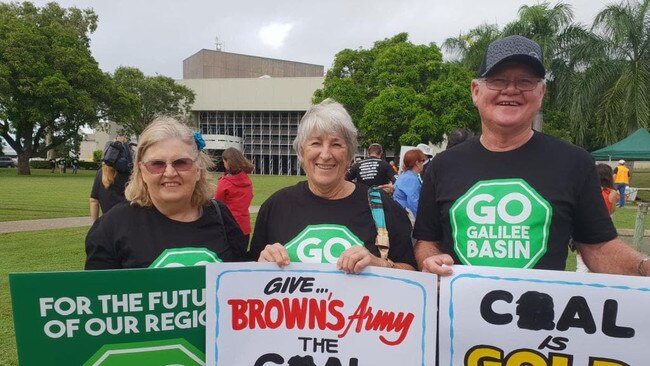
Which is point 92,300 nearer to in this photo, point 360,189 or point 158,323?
point 158,323

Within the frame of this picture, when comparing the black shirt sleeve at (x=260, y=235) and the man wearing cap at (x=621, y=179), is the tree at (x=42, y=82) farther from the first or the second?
the black shirt sleeve at (x=260, y=235)

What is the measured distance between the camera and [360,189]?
256 cm

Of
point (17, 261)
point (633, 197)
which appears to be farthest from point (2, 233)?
point (633, 197)

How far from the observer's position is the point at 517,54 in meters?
2.14

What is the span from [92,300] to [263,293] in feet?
2.19

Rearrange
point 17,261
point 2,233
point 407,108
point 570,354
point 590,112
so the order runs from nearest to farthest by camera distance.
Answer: point 570,354, point 17,261, point 2,233, point 590,112, point 407,108

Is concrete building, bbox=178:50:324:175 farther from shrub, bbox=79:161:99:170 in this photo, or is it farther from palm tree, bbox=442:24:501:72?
palm tree, bbox=442:24:501:72

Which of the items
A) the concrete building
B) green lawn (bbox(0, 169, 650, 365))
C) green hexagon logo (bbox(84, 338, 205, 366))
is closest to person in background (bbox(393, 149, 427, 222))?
green lawn (bbox(0, 169, 650, 365))

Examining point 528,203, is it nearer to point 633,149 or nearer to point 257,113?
point 633,149

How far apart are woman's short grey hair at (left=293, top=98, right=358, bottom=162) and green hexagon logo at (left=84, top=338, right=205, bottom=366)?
3.34ft

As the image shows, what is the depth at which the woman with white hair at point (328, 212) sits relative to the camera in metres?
2.37

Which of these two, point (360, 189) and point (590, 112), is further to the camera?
point (590, 112)

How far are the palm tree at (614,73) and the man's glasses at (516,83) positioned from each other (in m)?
24.8

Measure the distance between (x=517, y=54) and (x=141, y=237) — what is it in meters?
1.76
